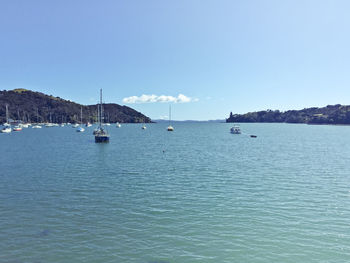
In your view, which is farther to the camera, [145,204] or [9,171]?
[9,171]

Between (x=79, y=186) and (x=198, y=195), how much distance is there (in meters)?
15.1

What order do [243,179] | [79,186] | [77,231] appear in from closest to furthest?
[77,231], [79,186], [243,179]

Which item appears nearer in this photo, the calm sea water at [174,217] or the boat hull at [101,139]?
the calm sea water at [174,217]

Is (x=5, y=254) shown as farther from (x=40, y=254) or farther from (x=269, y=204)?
(x=269, y=204)

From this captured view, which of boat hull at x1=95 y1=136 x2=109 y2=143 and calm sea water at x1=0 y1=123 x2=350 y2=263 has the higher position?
boat hull at x1=95 y1=136 x2=109 y2=143

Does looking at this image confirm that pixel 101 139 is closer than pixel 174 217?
No

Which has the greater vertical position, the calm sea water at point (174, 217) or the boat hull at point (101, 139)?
the boat hull at point (101, 139)

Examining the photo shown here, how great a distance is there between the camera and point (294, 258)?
15.1 meters

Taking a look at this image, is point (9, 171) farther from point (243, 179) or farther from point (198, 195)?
point (243, 179)

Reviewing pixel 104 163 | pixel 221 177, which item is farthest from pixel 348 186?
pixel 104 163

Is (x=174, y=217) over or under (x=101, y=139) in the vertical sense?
under

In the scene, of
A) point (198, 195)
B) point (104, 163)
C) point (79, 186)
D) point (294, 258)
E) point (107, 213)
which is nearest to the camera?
point (294, 258)

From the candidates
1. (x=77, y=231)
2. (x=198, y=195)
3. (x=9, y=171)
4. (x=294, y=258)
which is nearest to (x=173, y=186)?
(x=198, y=195)

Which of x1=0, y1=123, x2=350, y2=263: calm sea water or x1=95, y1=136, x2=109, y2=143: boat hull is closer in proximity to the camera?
x1=0, y1=123, x2=350, y2=263: calm sea water
